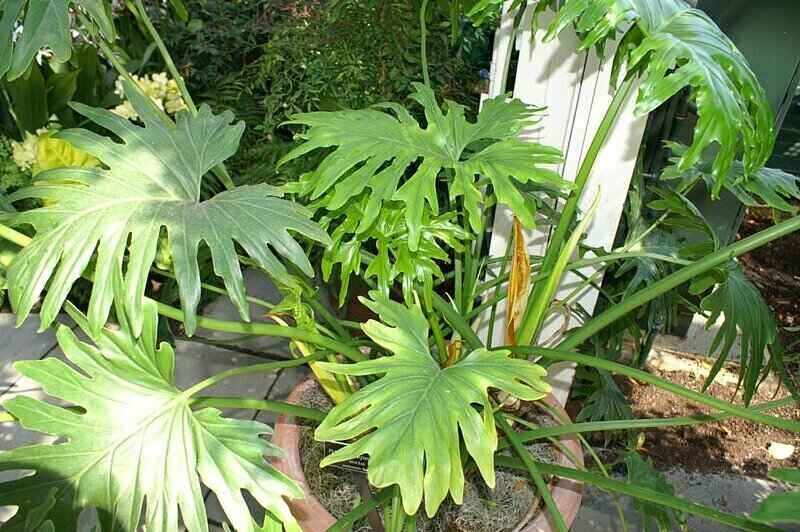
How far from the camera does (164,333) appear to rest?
1.70 m

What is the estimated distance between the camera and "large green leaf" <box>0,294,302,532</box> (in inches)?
34.5

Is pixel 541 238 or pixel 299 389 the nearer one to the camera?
pixel 299 389

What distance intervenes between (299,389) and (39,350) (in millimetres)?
992

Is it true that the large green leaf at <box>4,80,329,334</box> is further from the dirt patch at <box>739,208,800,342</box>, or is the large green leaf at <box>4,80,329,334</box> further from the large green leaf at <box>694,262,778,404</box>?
the dirt patch at <box>739,208,800,342</box>

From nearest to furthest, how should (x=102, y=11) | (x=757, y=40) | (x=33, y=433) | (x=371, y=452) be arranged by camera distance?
(x=371, y=452)
(x=102, y=11)
(x=757, y=40)
(x=33, y=433)

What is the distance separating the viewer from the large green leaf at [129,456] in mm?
876

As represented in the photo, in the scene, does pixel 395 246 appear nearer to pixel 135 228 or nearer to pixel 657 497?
pixel 135 228

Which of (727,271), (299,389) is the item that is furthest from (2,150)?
(727,271)

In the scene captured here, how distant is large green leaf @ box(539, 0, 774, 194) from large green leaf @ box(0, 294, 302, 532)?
675 mm

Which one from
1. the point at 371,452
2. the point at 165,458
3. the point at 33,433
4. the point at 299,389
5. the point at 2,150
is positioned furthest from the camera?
the point at 2,150

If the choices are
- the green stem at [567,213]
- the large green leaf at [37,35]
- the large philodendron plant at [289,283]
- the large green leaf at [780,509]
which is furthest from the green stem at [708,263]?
the large green leaf at [37,35]

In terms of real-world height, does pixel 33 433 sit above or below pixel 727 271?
below

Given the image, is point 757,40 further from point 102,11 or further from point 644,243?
point 102,11

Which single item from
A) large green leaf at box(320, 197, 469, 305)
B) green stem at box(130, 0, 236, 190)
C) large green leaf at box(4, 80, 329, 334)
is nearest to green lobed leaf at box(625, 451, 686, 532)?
large green leaf at box(320, 197, 469, 305)
